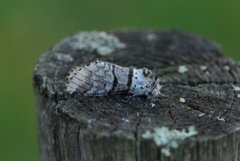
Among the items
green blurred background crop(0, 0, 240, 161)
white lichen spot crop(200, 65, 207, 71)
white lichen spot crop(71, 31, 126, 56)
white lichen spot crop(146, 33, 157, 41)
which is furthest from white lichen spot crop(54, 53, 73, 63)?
green blurred background crop(0, 0, 240, 161)

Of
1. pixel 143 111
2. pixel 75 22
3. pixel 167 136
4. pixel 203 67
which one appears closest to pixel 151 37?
pixel 203 67

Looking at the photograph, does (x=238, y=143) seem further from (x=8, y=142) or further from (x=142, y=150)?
(x=8, y=142)

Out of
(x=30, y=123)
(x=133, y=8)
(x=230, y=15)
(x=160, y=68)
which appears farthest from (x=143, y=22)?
(x=160, y=68)

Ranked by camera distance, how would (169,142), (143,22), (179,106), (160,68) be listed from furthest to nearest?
1. (143,22)
2. (160,68)
3. (179,106)
4. (169,142)

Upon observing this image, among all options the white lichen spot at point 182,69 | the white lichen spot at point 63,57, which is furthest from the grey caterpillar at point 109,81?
the white lichen spot at point 63,57

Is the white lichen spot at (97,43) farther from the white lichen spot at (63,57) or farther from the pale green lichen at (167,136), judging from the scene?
the pale green lichen at (167,136)

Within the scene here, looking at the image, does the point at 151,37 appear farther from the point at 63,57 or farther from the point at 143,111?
the point at 143,111
